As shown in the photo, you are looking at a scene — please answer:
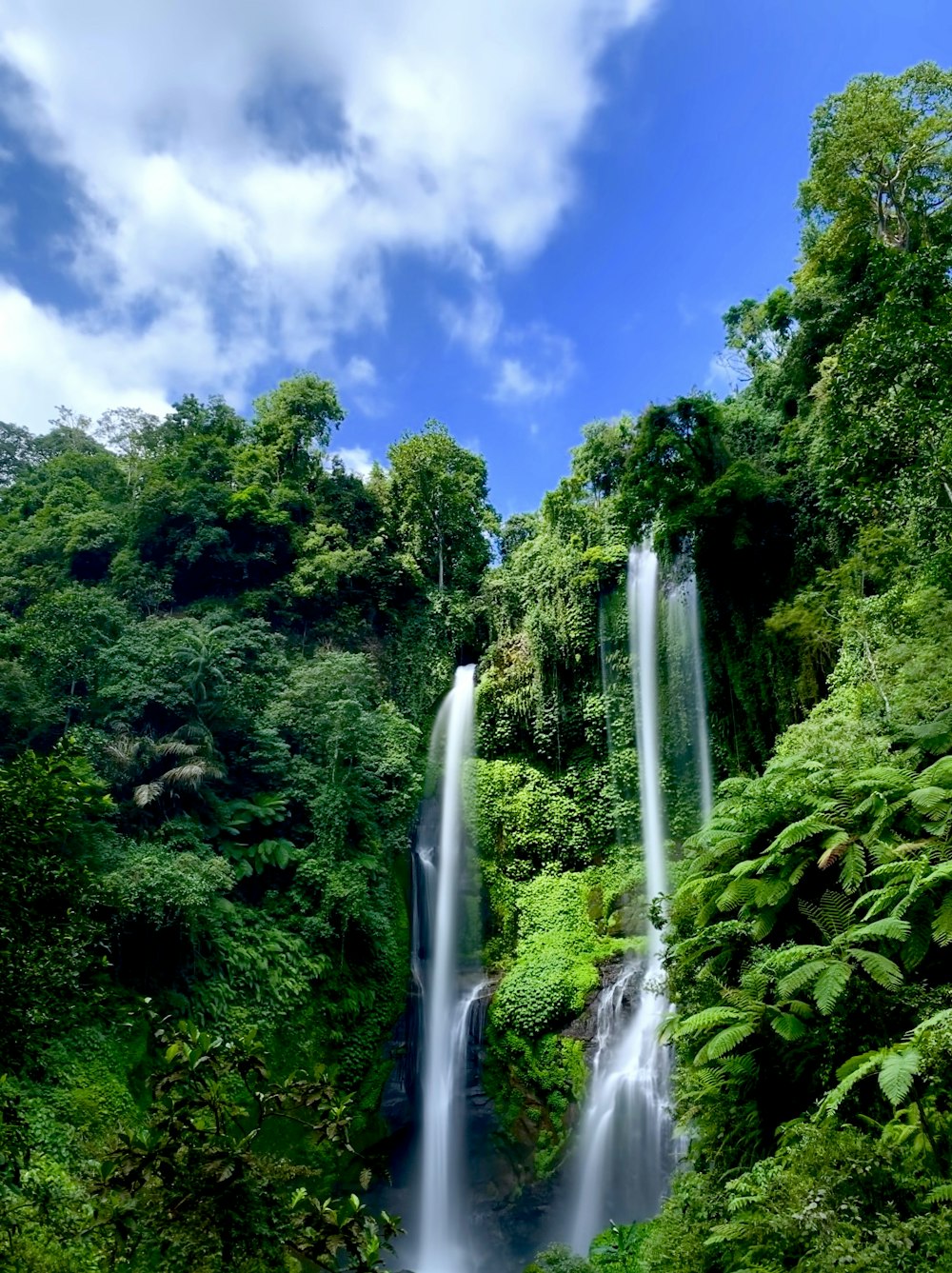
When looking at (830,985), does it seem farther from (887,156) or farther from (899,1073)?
(887,156)

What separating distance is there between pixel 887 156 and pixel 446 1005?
743 inches

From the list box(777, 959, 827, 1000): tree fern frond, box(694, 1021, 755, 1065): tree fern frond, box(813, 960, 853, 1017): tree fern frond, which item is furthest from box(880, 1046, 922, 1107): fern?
box(694, 1021, 755, 1065): tree fern frond

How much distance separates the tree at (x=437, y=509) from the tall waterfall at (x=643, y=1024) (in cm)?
658

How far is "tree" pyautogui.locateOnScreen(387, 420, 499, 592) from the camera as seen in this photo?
70.9 feet

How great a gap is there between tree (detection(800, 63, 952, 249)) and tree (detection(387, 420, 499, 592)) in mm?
11347

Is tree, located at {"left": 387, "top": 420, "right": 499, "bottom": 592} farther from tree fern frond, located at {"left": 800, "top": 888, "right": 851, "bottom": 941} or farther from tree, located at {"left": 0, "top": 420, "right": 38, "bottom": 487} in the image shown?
tree, located at {"left": 0, "top": 420, "right": 38, "bottom": 487}

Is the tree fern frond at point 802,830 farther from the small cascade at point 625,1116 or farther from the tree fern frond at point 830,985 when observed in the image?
the small cascade at point 625,1116

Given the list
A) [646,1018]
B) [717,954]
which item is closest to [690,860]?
[717,954]

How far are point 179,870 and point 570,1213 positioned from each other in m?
7.64

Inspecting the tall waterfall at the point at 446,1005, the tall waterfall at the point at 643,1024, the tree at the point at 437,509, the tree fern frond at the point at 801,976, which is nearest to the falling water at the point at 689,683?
the tall waterfall at the point at 643,1024

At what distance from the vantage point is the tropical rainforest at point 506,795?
3.57 meters

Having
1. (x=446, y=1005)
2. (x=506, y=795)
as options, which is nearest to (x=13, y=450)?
(x=506, y=795)

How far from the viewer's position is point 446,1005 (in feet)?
47.7

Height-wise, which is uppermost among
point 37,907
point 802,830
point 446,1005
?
point 802,830
